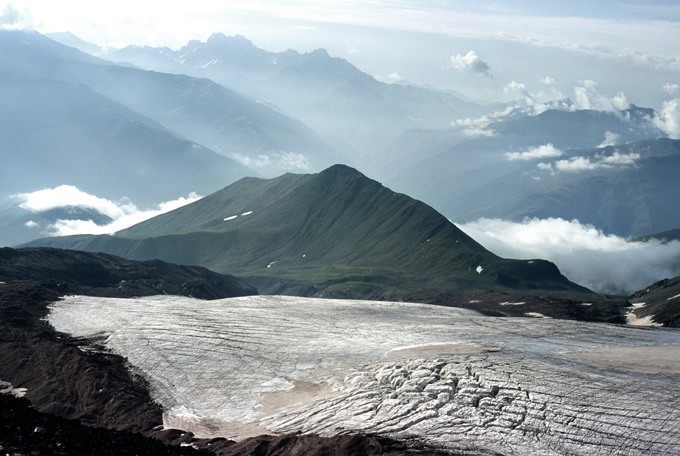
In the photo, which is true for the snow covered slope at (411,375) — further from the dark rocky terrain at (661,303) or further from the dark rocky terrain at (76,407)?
the dark rocky terrain at (661,303)

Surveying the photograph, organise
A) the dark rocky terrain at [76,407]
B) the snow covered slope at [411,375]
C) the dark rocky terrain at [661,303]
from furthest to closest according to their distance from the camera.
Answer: the dark rocky terrain at [661,303], the snow covered slope at [411,375], the dark rocky terrain at [76,407]

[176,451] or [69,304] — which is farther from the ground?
[69,304]

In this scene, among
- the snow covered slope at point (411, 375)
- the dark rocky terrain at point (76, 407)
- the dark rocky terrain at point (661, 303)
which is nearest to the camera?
the dark rocky terrain at point (76, 407)

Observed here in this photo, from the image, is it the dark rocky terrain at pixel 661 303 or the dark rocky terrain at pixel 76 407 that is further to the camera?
the dark rocky terrain at pixel 661 303

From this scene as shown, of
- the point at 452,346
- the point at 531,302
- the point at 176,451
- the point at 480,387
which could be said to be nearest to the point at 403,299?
the point at 531,302

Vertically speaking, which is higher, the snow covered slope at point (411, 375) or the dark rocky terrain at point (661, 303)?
the dark rocky terrain at point (661, 303)

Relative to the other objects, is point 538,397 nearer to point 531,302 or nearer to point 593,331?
point 593,331

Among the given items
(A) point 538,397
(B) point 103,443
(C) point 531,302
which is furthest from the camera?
(C) point 531,302

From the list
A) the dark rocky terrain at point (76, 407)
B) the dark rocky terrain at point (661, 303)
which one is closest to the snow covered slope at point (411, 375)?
the dark rocky terrain at point (76, 407)
